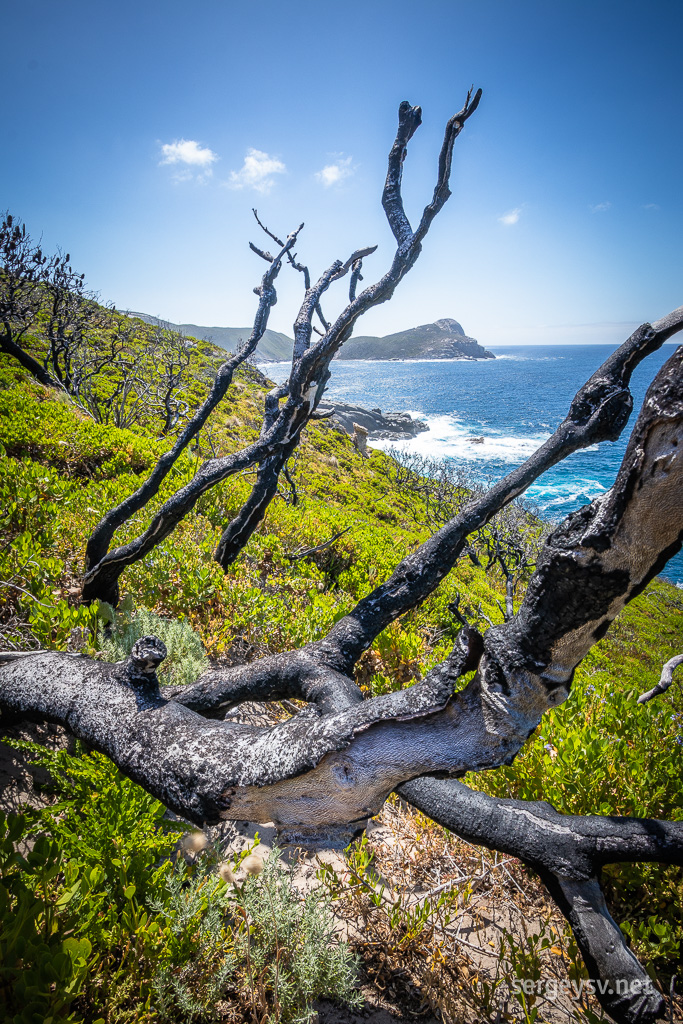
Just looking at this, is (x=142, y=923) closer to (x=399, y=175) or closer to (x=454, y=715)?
(x=454, y=715)

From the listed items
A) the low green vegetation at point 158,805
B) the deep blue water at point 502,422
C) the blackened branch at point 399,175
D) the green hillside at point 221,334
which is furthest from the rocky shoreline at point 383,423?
the blackened branch at point 399,175

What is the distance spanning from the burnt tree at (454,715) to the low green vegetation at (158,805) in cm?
46

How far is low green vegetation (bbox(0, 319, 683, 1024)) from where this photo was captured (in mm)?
1707

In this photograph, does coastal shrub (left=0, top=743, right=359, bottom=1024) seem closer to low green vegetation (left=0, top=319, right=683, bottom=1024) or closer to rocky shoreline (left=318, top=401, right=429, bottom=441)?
low green vegetation (left=0, top=319, right=683, bottom=1024)

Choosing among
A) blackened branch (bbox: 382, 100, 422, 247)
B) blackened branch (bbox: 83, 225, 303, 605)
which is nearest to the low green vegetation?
blackened branch (bbox: 83, 225, 303, 605)

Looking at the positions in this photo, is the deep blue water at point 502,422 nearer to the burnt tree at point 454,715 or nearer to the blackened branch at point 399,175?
the burnt tree at point 454,715

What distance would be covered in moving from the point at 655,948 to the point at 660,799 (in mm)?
825

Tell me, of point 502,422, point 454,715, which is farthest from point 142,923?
point 502,422

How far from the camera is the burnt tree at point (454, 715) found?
1186 mm

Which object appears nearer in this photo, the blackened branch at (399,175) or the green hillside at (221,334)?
the blackened branch at (399,175)

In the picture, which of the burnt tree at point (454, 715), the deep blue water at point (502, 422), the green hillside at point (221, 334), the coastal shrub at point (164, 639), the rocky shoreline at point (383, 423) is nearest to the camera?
the burnt tree at point (454, 715)

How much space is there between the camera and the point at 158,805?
2062 millimetres

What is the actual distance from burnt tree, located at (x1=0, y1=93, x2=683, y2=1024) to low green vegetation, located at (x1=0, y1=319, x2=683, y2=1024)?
18.2 inches

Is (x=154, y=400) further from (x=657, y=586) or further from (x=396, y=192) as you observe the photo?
(x=657, y=586)
